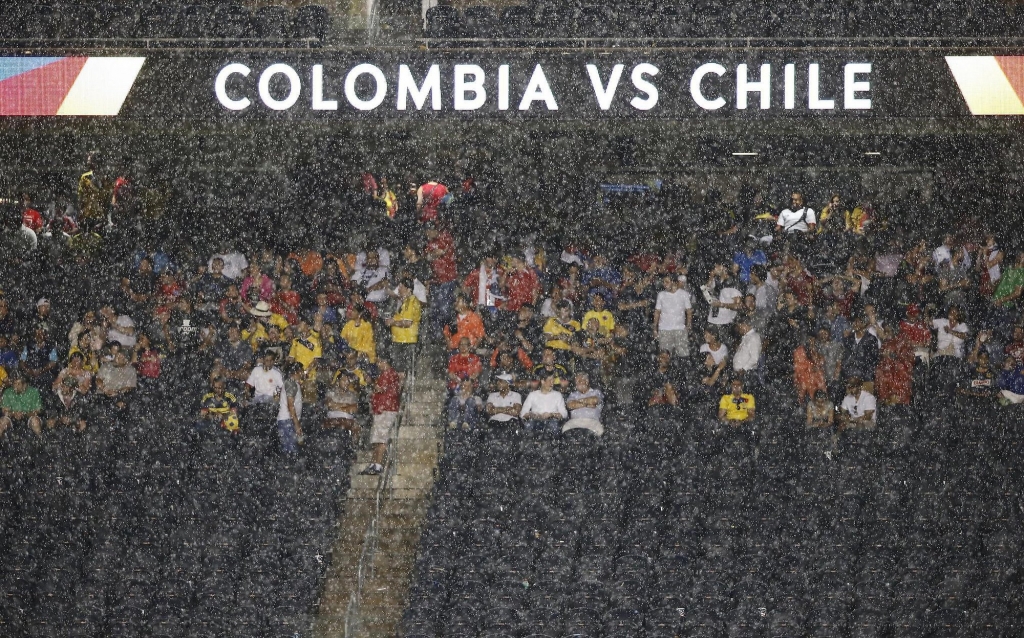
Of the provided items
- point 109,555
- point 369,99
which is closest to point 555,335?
point 369,99

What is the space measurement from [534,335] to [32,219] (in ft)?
25.6

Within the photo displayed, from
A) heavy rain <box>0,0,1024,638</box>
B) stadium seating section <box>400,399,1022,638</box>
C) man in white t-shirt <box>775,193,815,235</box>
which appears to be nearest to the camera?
stadium seating section <box>400,399,1022,638</box>

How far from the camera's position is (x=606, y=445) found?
13508mm

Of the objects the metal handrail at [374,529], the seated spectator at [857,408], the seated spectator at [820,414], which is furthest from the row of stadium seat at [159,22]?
the seated spectator at [857,408]

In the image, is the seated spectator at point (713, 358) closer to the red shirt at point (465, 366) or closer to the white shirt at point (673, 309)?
the white shirt at point (673, 309)

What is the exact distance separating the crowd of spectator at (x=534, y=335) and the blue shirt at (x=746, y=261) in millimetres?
24

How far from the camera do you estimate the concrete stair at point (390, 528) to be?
12297 millimetres

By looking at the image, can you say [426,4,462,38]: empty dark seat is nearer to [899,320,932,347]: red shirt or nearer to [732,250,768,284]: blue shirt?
[732,250,768,284]: blue shirt

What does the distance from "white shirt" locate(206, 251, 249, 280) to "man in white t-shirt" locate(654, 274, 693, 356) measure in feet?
16.6

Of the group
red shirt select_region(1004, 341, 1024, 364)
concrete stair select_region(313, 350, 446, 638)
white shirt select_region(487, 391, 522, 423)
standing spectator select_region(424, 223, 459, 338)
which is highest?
standing spectator select_region(424, 223, 459, 338)

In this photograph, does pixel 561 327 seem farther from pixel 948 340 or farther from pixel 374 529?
pixel 948 340

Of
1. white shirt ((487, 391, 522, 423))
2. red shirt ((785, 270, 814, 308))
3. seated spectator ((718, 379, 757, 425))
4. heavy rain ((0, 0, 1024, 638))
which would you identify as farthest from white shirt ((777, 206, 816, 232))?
white shirt ((487, 391, 522, 423))

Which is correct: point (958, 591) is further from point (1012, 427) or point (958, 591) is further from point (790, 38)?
point (790, 38)

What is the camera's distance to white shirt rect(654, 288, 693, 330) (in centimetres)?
1495
